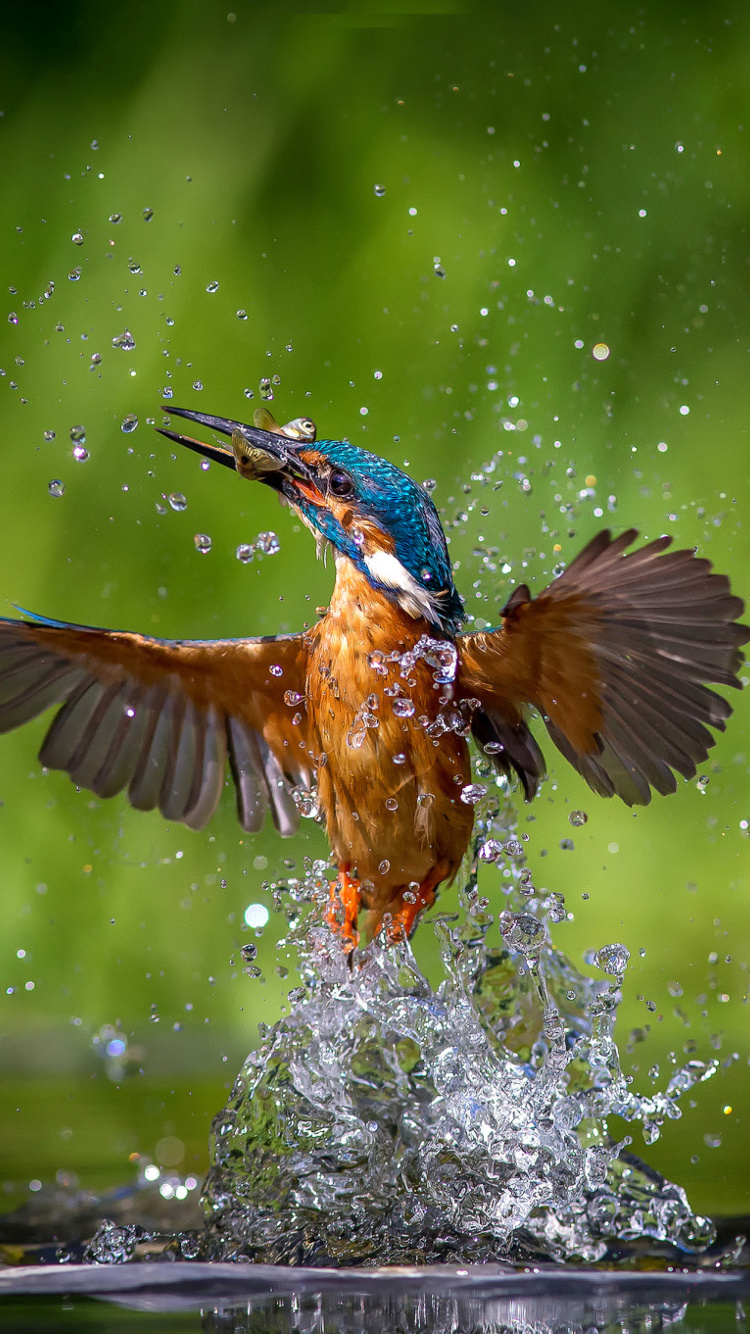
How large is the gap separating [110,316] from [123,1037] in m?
2.23

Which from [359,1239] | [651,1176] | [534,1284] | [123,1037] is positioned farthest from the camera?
[123,1037]

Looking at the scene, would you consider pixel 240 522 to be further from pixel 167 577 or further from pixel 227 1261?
pixel 227 1261

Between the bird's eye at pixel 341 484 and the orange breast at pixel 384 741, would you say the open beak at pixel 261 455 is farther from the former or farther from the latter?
the orange breast at pixel 384 741

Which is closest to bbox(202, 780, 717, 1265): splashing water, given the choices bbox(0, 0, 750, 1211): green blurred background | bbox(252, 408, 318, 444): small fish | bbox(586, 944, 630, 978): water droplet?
bbox(586, 944, 630, 978): water droplet

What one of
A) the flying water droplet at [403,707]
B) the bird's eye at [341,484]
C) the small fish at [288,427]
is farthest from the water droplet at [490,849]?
the small fish at [288,427]

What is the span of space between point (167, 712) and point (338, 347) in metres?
2.17

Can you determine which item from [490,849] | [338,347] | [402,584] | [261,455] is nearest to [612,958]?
[490,849]

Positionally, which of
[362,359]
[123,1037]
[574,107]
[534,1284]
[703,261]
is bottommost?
[534,1284]

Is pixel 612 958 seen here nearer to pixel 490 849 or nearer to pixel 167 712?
pixel 490 849

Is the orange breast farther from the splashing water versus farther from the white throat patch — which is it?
the splashing water

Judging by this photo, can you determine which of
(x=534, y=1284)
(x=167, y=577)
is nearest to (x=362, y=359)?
(x=167, y=577)

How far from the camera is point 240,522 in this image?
4258 millimetres

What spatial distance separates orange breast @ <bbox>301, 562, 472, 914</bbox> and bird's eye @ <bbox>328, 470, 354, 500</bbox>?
0.43 ft

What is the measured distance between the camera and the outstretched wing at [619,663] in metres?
1.84
